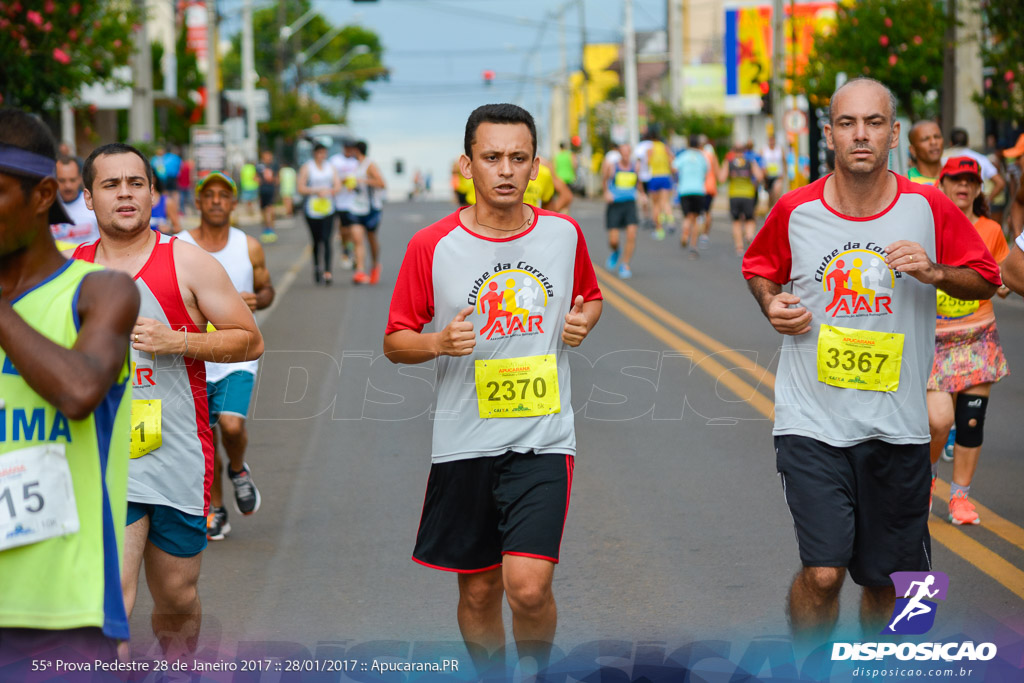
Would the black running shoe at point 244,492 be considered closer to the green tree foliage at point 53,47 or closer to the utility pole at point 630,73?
the green tree foliage at point 53,47

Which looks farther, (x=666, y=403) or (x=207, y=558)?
(x=666, y=403)

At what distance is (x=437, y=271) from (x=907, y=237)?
1488 millimetres

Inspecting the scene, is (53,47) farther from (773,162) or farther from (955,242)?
(773,162)

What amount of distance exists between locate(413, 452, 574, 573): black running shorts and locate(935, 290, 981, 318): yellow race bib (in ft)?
10.2

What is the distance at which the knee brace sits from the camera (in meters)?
6.95

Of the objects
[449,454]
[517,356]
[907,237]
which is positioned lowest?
[449,454]

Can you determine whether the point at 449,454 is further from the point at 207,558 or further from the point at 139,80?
the point at 139,80

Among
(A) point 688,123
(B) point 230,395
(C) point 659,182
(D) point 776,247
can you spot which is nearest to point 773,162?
(C) point 659,182

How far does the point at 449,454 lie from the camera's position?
4.33 m

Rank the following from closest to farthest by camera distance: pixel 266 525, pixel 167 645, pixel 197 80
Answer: pixel 167 645 → pixel 266 525 → pixel 197 80

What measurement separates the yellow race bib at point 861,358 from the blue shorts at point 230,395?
337 centimetres

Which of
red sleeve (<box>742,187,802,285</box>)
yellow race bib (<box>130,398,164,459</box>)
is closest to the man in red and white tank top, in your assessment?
yellow race bib (<box>130,398,164,459</box>)

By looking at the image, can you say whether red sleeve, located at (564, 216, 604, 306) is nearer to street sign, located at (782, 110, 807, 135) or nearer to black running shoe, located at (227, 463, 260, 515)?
black running shoe, located at (227, 463, 260, 515)

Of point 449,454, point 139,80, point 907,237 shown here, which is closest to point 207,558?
point 449,454
